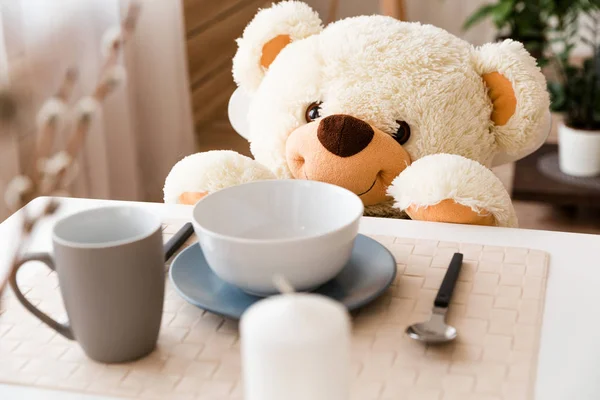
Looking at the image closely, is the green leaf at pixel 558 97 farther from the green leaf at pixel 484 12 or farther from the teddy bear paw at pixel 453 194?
the teddy bear paw at pixel 453 194

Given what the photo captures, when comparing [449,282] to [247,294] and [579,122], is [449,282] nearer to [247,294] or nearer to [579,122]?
[247,294]

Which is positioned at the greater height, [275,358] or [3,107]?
[3,107]

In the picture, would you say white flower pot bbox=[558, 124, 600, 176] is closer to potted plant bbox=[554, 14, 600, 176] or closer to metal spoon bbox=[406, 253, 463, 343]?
potted plant bbox=[554, 14, 600, 176]

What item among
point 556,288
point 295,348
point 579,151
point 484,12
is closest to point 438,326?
point 556,288

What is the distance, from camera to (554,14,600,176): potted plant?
7.00 ft

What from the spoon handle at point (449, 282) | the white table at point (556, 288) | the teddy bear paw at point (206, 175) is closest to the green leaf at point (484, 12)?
the teddy bear paw at point (206, 175)

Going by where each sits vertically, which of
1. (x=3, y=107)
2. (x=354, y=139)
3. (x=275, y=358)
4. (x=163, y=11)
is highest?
(x=3, y=107)

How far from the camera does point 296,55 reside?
1.03m

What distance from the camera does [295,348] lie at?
32 centimetres

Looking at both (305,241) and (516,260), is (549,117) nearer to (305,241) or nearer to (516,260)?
(516,260)

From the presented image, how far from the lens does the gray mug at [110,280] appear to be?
1.65 ft

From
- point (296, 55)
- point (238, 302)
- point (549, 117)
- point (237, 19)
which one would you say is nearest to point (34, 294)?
point (238, 302)

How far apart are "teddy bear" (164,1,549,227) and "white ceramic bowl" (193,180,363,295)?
21 centimetres

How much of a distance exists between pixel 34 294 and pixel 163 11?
1.61 meters
